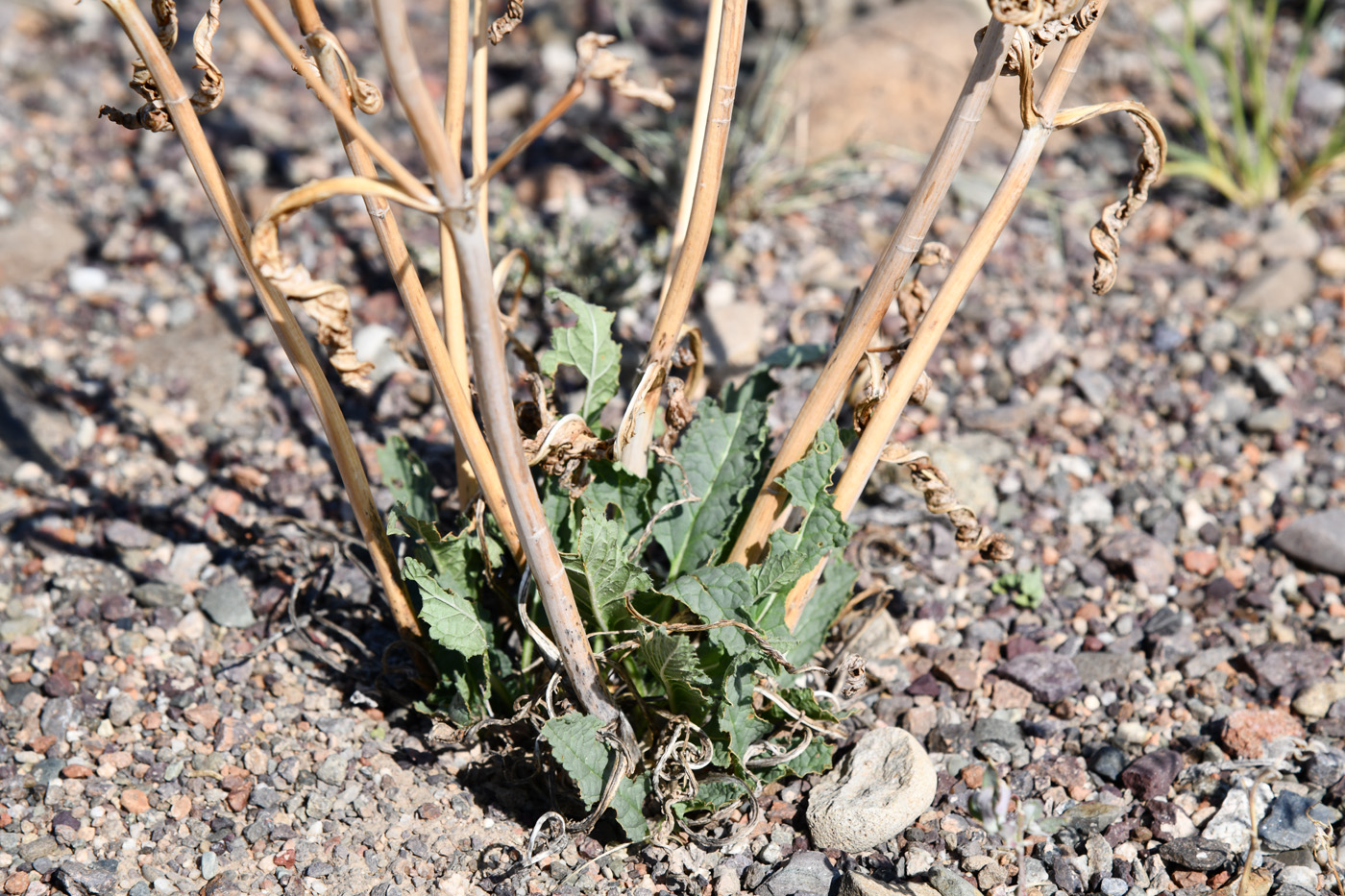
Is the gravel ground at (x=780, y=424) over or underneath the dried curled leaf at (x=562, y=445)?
underneath

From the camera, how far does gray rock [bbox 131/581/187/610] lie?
89.4 inches

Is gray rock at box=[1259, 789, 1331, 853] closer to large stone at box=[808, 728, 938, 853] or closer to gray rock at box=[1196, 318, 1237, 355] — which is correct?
large stone at box=[808, 728, 938, 853]

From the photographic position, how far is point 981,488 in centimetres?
266

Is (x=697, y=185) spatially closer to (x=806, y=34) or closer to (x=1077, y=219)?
(x=1077, y=219)

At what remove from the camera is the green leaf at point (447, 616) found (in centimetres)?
167

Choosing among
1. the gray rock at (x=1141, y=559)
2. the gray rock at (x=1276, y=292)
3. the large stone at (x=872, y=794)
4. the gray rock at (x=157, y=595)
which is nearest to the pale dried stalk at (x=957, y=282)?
the large stone at (x=872, y=794)

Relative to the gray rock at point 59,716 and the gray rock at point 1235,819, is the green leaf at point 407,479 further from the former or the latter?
the gray rock at point 1235,819

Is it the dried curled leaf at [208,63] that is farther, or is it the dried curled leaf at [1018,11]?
the dried curled leaf at [208,63]

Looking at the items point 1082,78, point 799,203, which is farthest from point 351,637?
point 1082,78

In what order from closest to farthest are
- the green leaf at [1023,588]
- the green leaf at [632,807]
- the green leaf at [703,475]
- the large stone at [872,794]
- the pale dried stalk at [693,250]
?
1. the pale dried stalk at [693,250]
2. the green leaf at [632,807]
3. the large stone at [872,794]
4. the green leaf at [703,475]
5. the green leaf at [1023,588]

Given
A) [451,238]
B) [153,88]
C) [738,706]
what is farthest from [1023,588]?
[153,88]

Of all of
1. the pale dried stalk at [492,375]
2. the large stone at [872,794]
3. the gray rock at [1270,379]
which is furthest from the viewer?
the gray rock at [1270,379]

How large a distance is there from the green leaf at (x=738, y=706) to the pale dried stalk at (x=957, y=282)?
0.22 metres

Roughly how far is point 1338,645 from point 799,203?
6.33 feet
